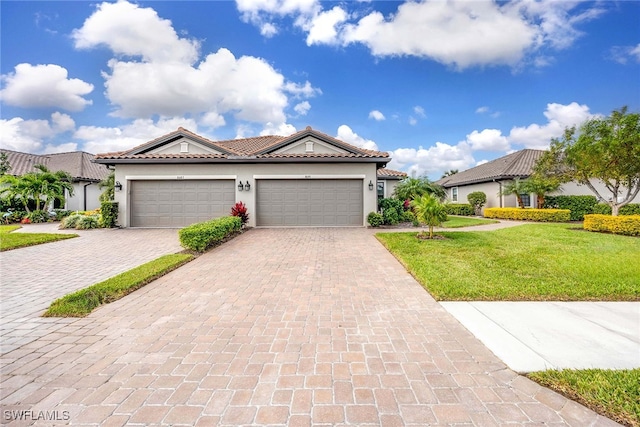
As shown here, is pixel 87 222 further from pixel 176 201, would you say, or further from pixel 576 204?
pixel 576 204

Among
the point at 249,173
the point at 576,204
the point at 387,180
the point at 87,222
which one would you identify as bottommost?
the point at 87,222

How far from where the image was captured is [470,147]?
86.8 feet

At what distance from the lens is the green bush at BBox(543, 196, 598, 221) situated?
18.2m

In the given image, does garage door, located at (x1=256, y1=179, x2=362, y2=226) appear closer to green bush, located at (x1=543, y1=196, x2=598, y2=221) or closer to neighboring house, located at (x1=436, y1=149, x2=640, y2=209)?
neighboring house, located at (x1=436, y1=149, x2=640, y2=209)

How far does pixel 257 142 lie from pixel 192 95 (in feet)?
16.9

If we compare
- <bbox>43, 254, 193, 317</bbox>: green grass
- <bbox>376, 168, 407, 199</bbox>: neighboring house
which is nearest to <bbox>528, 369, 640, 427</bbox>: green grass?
<bbox>43, 254, 193, 317</bbox>: green grass

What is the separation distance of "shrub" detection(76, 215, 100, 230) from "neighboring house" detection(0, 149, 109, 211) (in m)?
9.19

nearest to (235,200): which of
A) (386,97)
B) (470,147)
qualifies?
(386,97)

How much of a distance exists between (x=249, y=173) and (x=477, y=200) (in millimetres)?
18649

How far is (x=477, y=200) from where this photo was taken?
23016 mm

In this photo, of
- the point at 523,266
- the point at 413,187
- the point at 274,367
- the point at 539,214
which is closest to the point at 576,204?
the point at 539,214

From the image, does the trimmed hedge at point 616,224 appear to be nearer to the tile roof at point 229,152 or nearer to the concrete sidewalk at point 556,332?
the tile roof at point 229,152

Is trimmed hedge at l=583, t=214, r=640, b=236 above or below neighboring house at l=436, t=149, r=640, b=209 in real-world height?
below

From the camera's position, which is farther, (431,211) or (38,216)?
(38,216)
